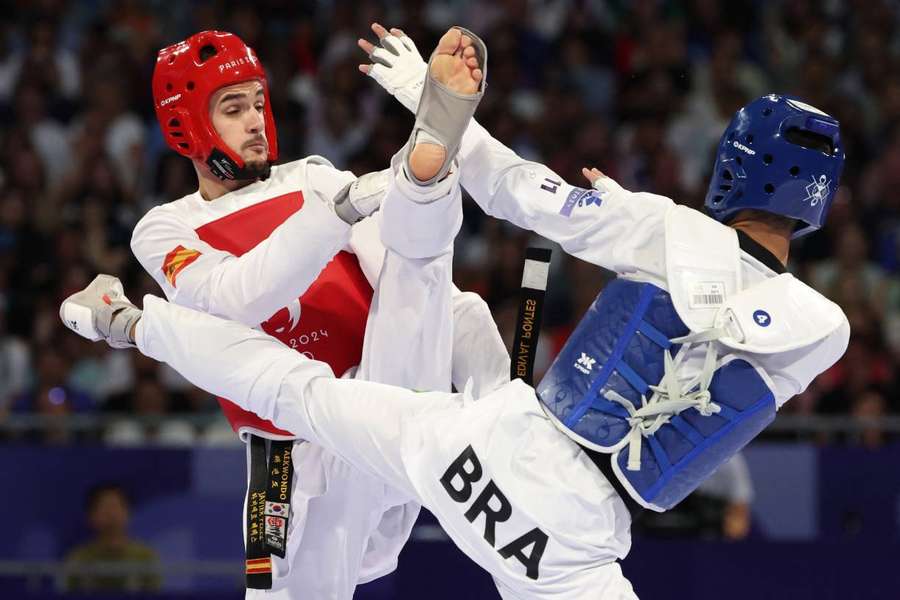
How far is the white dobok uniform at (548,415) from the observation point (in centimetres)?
444

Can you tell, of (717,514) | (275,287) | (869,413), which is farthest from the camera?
(869,413)

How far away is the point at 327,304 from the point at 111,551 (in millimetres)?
3130

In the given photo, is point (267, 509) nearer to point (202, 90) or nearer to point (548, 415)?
point (548, 415)

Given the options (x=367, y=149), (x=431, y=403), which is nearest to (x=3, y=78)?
(x=367, y=149)

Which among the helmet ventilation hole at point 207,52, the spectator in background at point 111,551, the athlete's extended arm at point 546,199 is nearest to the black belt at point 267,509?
the athlete's extended arm at point 546,199

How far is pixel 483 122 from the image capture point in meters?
11.1

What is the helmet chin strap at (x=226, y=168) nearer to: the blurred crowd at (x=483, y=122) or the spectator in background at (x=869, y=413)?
the blurred crowd at (x=483, y=122)

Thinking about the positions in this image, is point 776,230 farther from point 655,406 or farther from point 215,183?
point 215,183

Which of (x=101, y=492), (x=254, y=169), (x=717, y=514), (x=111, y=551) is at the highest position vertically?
(x=254, y=169)

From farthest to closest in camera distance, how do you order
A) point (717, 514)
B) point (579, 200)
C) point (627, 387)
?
point (717, 514) → point (579, 200) → point (627, 387)

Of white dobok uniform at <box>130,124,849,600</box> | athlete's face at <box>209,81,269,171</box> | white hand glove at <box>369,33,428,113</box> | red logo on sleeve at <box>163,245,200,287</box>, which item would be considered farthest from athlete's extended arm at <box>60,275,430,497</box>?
white hand glove at <box>369,33,428,113</box>

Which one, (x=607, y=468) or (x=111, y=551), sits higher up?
(x=607, y=468)

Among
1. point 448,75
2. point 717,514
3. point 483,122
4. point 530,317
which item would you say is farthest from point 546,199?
point 483,122

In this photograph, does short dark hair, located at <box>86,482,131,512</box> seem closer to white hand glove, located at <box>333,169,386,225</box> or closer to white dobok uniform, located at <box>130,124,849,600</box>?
white dobok uniform, located at <box>130,124,849,600</box>
